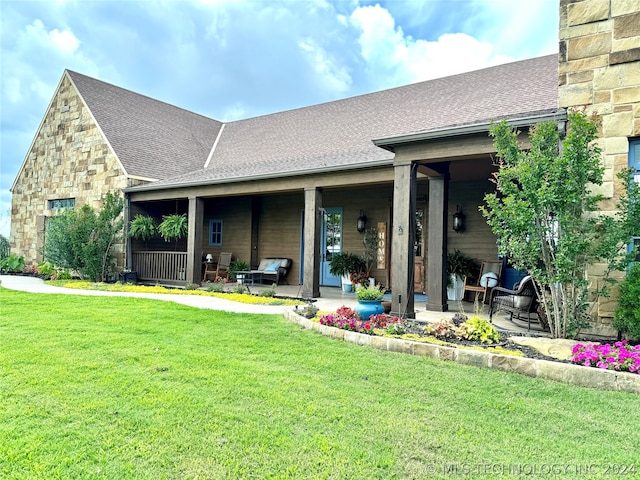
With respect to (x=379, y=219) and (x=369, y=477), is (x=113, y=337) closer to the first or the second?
(x=369, y=477)

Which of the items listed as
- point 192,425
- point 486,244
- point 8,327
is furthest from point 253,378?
point 486,244

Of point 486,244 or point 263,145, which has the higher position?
point 263,145

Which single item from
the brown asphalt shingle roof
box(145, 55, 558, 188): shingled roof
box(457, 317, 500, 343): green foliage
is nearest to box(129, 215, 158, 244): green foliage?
the brown asphalt shingle roof

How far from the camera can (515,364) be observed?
3.79 metres

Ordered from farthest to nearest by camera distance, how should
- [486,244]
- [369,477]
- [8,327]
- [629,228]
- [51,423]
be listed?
1. [486,244]
2. [8,327]
3. [629,228]
4. [51,423]
5. [369,477]

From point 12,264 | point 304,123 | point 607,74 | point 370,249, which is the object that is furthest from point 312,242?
point 12,264

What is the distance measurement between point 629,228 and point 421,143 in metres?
2.85

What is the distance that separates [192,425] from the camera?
2.60 m

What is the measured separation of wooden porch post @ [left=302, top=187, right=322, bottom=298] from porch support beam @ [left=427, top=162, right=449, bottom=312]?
2.36 metres

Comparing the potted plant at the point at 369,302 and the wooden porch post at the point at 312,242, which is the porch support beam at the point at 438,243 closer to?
the potted plant at the point at 369,302

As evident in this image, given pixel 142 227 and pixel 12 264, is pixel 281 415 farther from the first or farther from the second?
pixel 12 264

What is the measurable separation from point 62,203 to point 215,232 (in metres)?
5.36

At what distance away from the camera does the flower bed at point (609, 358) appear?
11.4 ft

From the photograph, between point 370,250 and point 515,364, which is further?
point 370,250
